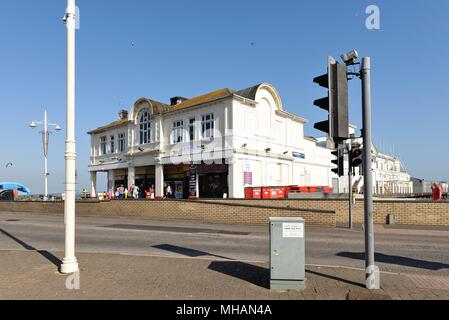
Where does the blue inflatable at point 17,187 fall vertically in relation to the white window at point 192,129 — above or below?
below

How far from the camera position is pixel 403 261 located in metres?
9.48

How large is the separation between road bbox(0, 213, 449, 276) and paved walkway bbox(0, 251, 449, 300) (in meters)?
1.28

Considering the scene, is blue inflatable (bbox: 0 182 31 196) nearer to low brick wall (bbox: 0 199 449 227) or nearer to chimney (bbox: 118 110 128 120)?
chimney (bbox: 118 110 128 120)

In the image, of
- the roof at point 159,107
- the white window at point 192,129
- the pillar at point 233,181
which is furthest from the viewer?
the roof at point 159,107

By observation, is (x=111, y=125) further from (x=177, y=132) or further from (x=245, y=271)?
(x=245, y=271)

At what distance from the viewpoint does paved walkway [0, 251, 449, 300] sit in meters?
5.89

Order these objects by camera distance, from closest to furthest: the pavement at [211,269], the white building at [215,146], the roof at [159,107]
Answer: the pavement at [211,269]
the white building at [215,146]
the roof at [159,107]

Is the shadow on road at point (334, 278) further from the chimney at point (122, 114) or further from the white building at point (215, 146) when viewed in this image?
the chimney at point (122, 114)

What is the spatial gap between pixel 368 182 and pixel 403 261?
4244mm

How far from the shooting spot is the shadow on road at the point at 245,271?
679 cm

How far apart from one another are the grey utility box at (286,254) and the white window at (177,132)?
27.6 metres

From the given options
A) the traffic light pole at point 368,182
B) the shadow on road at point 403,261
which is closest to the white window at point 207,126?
the shadow on road at point 403,261

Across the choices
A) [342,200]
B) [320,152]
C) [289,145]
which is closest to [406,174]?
[320,152]
